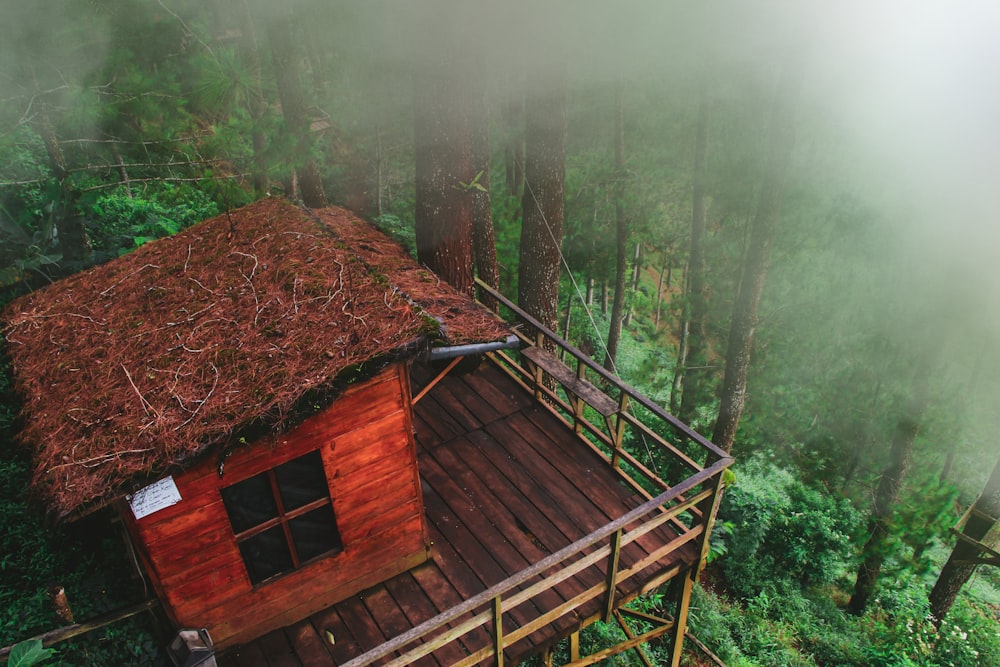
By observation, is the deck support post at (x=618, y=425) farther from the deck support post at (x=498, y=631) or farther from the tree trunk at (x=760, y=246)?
the tree trunk at (x=760, y=246)

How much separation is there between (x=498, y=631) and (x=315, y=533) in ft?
5.44

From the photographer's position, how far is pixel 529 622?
4754mm

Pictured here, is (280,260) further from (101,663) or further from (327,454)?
(101,663)

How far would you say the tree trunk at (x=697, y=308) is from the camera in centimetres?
1135

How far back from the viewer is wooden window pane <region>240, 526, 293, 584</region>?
4555mm

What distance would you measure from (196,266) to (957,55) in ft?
40.9

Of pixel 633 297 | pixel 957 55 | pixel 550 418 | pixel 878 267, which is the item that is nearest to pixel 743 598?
pixel 550 418

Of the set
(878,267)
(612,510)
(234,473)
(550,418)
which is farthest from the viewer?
(878,267)

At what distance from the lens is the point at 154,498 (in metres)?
3.75

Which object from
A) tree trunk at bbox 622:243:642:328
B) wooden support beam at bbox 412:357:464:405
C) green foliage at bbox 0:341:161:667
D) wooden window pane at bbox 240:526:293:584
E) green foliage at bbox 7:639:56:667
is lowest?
tree trunk at bbox 622:243:642:328

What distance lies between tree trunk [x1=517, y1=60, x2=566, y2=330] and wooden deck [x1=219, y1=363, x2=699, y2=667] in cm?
192

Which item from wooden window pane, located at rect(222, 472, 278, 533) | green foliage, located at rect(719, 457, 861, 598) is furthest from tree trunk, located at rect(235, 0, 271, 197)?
green foliage, located at rect(719, 457, 861, 598)

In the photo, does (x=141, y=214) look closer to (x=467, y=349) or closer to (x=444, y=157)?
(x=444, y=157)

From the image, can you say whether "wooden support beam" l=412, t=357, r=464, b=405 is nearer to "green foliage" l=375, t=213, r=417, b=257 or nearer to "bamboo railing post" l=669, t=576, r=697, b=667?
"bamboo railing post" l=669, t=576, r=697, b=667
